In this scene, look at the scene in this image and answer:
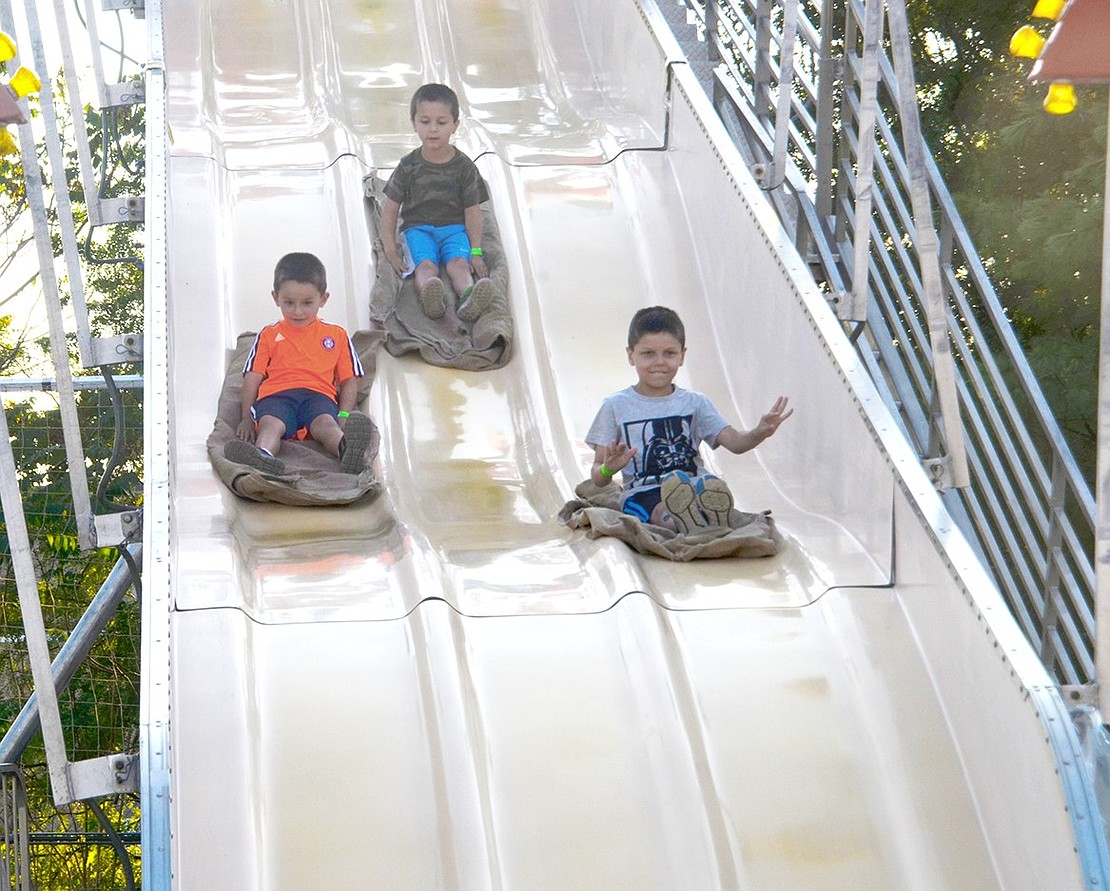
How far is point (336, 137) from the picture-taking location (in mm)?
4926

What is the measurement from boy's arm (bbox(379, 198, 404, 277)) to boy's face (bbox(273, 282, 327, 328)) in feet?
1.61

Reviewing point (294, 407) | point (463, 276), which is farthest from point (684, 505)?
point (463, 276)

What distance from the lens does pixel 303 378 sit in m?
3.64

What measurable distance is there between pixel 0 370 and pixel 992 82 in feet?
20.3

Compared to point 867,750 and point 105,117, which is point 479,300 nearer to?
point 105,117

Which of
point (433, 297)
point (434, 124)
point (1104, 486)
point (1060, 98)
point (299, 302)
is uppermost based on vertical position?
point (434, 124)

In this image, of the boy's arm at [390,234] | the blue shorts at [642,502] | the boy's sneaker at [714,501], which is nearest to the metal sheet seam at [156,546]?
the boy's arm at [390,234]

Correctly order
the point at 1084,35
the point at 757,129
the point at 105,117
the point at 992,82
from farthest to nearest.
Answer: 1. the point at 992,82
2. the point at 105,117
3. the point at 757,129
4. the point at 1084,35

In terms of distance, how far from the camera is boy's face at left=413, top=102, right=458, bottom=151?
4.48 meters

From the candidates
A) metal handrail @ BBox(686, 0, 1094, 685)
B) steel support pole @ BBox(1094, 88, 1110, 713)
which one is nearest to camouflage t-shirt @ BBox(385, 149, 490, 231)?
metal handrail @ BBox(686, 0, 1094, 685)

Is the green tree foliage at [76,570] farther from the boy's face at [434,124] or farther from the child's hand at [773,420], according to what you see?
the child's hand at [773,420]

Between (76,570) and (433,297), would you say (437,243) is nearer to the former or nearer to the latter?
(433,297)

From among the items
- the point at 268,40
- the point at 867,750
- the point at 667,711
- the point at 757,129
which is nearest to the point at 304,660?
the point at 667,711

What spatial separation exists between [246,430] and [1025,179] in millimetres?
4263
